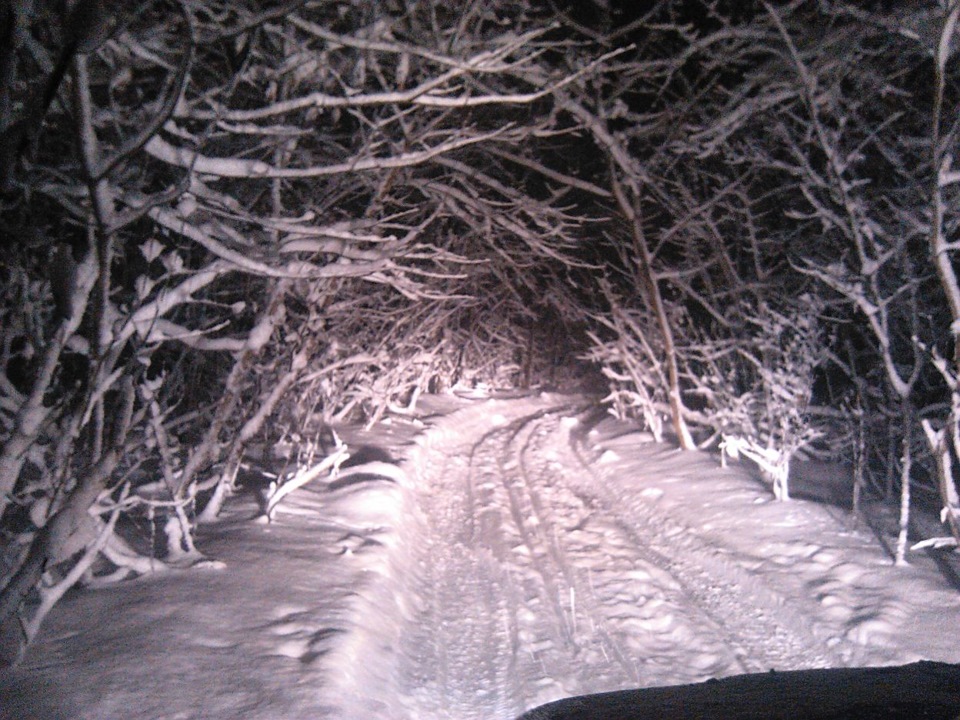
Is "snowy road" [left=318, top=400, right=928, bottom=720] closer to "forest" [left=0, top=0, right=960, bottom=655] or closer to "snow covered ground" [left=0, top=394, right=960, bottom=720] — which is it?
"snow covered ground" [left=0, top=394, right=960, bottom=720]

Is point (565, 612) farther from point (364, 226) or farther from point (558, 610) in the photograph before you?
point (364, 226)

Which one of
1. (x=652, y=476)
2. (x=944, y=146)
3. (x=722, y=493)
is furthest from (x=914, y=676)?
(x=652, y=476)

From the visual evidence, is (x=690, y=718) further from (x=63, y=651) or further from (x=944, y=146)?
(x=944, y=146)

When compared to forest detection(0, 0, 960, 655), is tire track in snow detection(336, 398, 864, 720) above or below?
below

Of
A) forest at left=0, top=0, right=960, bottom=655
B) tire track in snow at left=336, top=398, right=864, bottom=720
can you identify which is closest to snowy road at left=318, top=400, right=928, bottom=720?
tire track in snow at left=336, top=398, right=864, bottom=720

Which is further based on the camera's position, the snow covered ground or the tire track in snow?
the tire track in snow

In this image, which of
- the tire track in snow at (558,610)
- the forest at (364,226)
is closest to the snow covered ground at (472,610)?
the tire track in snow at (558,610)

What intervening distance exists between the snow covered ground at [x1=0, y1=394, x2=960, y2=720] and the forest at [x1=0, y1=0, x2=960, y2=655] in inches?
18.4

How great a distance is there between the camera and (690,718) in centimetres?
234

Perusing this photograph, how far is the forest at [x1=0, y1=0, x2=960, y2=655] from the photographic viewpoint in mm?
3562

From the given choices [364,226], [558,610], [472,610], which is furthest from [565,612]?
[364,226]

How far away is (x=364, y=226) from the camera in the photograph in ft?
17.6

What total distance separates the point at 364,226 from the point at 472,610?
122 inches

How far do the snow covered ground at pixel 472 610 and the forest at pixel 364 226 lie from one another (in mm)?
466
